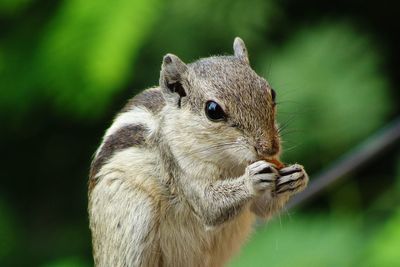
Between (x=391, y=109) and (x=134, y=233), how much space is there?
1737 mm

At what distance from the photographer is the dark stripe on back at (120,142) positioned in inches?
81.2

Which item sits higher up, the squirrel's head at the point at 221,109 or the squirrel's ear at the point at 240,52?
Answer: the squirrel's ear at the point at 240,52

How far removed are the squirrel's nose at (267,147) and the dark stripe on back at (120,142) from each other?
12.5 inches

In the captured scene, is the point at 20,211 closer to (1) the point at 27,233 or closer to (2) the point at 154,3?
(1) the point at 27,233

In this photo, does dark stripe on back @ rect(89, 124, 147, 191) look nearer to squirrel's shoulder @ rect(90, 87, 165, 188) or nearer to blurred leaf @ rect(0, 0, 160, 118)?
squirrel's shoulder @ rect(90, 87, 165, 188)

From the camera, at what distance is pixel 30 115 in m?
3.47

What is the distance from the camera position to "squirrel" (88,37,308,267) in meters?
1.86

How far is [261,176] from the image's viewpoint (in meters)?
1.83

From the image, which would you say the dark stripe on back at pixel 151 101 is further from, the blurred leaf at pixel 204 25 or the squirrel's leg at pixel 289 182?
the blurred leaf at pixel 204 25

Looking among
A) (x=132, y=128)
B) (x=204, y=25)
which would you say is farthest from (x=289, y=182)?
(x=204, y=25)

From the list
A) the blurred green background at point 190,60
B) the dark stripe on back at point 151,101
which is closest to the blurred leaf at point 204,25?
the blurred green background at point 190,60

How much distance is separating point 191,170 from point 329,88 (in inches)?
53.7

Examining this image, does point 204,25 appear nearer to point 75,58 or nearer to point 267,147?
point 75,58

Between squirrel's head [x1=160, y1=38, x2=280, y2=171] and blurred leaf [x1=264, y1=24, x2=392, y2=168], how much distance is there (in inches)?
45.7
